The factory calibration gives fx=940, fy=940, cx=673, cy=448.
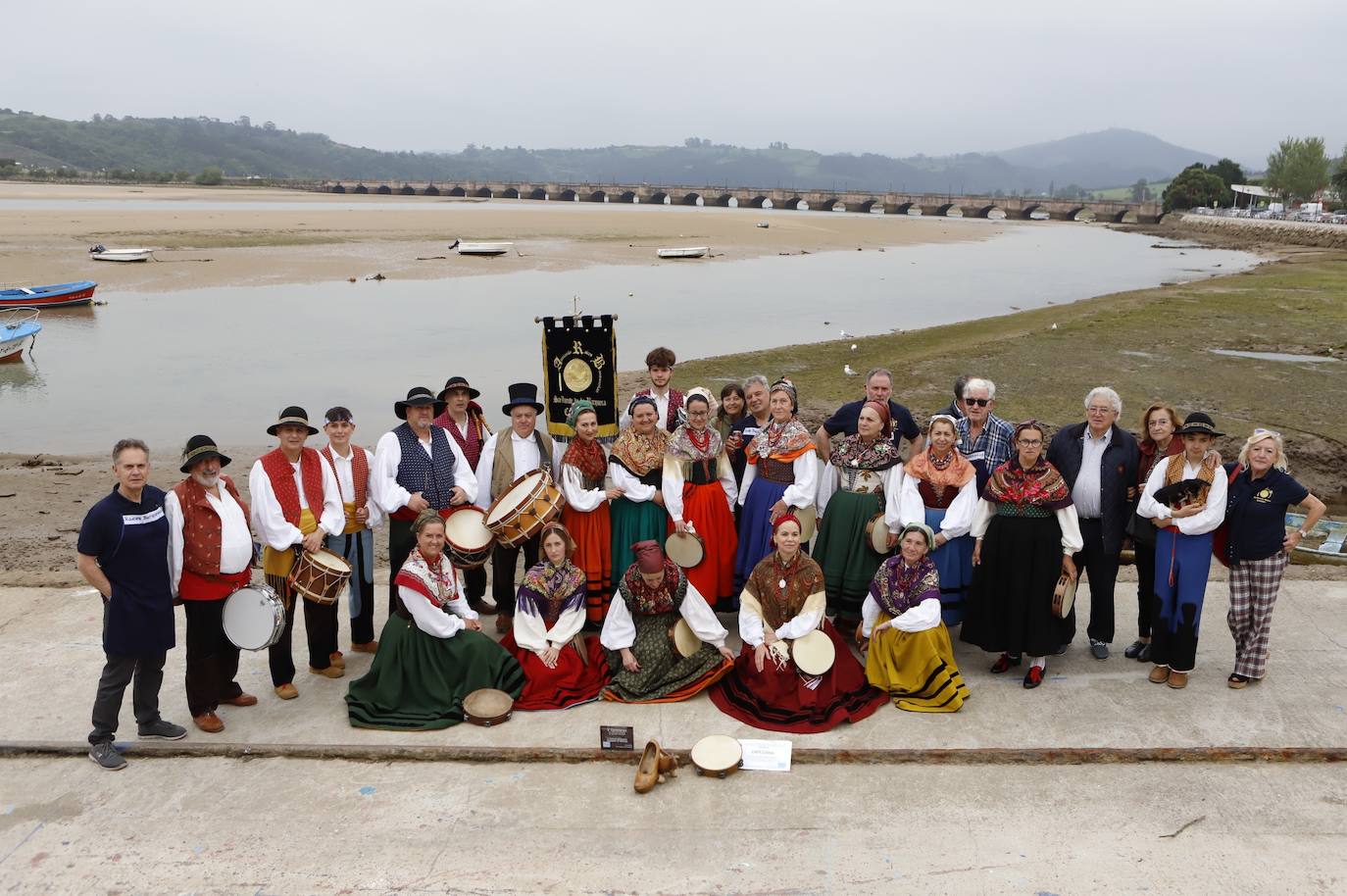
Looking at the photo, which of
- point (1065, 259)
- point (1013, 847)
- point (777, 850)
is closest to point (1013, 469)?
point (1013, 847)

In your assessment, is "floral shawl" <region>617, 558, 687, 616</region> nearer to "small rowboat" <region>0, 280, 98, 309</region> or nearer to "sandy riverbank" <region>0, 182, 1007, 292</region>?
"small rowboat" <region>0, 280, 98, 309</region>

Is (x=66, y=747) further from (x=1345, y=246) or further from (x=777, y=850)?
(x=1345, y=246)

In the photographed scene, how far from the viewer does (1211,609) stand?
618 centimetres

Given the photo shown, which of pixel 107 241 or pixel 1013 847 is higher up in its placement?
pixel 107 241

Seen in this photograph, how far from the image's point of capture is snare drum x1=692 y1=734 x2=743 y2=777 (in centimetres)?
426

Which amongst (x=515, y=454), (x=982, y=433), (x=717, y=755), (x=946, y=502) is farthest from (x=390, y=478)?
(x=982, y=433)

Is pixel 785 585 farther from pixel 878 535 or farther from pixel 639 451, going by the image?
pixel 639 451

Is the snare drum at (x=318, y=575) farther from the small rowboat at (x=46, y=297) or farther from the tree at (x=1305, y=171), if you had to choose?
the tree at (x=1305, y=171)

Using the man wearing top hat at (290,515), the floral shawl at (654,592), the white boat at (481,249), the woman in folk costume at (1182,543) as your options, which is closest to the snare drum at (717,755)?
the floral shawl at (654,592)

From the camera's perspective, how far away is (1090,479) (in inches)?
207

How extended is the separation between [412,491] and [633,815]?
242cm

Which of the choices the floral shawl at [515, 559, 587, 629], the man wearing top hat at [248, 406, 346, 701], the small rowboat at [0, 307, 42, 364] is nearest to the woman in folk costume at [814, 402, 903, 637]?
the floral shawl at [515, 559, 587, 629]

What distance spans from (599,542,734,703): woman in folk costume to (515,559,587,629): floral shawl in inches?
9.3

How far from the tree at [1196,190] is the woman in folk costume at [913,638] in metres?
88.4
